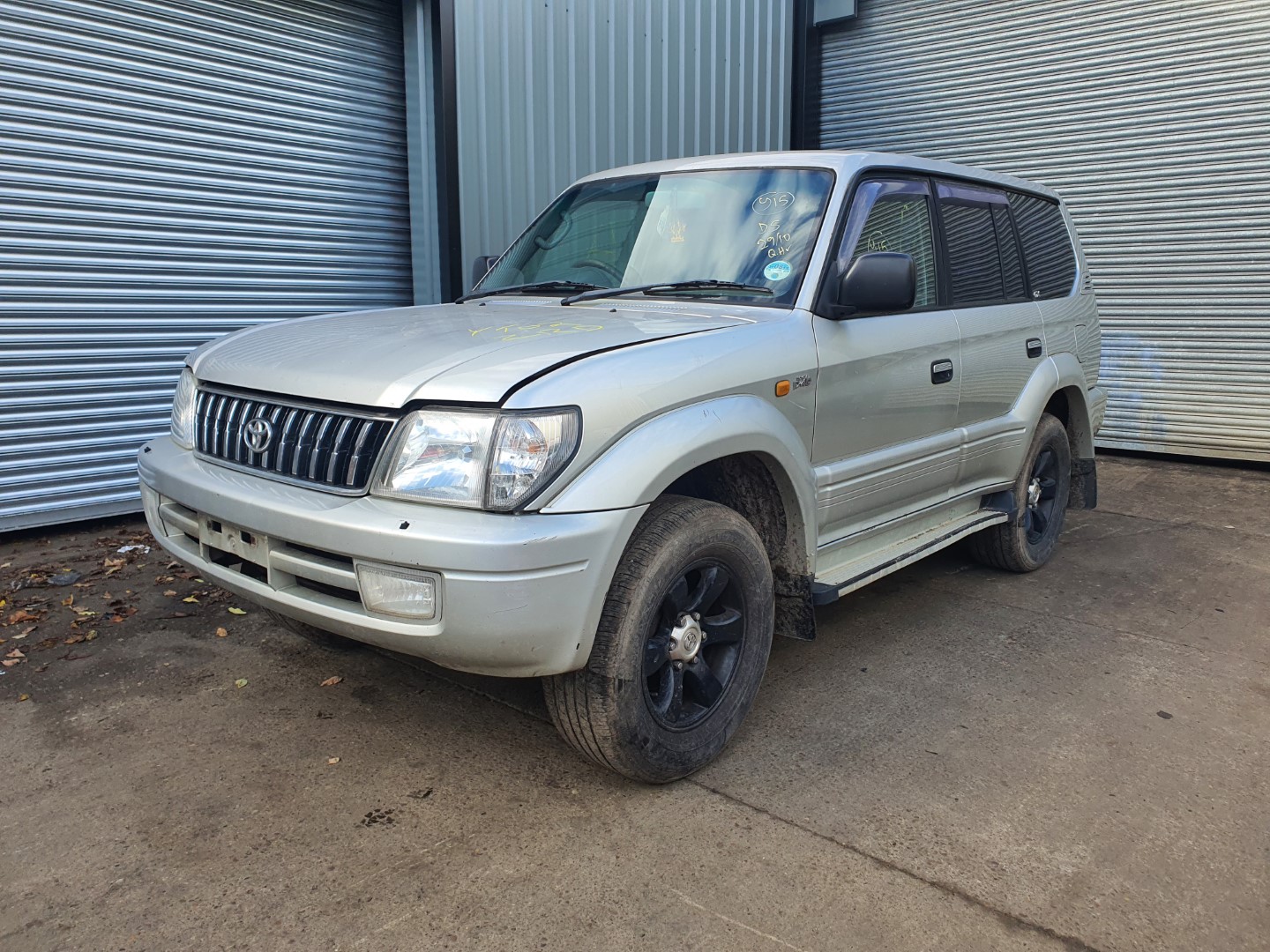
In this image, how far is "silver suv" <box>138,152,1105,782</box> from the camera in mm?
2490

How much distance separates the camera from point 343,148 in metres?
6.67

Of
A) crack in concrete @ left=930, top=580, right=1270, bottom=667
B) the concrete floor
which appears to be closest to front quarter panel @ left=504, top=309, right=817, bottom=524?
the concrete floor

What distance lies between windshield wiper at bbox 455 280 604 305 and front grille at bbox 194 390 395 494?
130 cm

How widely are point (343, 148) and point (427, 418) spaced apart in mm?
4818

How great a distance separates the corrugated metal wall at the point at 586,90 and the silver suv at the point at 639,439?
2.73 meters

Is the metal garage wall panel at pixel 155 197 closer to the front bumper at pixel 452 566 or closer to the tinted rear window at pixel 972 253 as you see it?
the front bumper at pixel 452 566

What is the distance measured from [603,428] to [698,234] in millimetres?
1391

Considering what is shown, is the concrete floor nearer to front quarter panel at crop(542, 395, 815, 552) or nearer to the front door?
the front door

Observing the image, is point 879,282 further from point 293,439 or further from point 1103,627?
point 1103,627

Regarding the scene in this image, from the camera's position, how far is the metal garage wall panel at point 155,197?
5371mm

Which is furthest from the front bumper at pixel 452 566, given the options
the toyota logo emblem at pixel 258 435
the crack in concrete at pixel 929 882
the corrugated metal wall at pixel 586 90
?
the corrugated metal wall at pixel 586 90

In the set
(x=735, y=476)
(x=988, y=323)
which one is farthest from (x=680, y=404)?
(x=988, y=323)

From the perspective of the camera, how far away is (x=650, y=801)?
2.88 m

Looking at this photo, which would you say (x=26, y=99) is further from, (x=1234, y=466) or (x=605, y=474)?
(x=1234, y=466)
